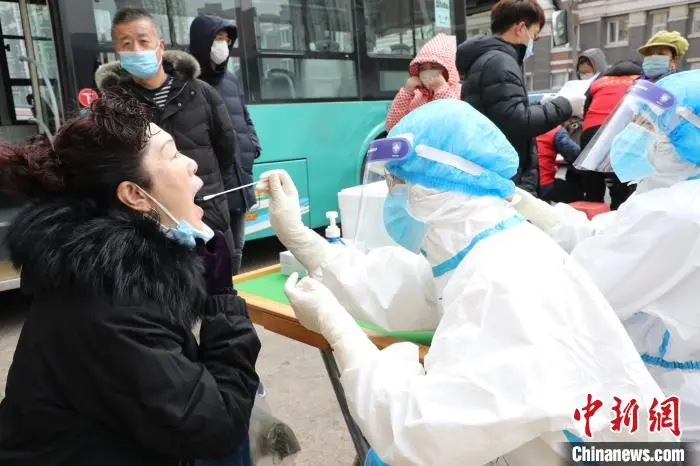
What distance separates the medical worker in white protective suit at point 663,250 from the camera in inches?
59.7

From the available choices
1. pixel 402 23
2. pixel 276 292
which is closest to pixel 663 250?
pixel 276 292

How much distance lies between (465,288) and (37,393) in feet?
2.86

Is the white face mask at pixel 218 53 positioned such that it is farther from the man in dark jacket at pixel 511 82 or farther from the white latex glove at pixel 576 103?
the white latex glove at pixel 576 103

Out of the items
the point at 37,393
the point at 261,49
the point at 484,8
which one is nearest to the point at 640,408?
the point at 37,393

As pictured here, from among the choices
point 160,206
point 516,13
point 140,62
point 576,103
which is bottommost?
point 160,206

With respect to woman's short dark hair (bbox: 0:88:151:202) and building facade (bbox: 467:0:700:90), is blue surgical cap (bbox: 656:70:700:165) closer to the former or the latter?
woman's short dark hair (bbox: 0:88:151:202)

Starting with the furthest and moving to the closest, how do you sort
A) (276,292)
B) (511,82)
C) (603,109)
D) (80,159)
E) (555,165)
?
1. (555,165)
2. (603,109)
3. (511,82)
4. (276,292)
5. (80,159)

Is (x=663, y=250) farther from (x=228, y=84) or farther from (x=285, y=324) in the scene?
(x=228, y=84)

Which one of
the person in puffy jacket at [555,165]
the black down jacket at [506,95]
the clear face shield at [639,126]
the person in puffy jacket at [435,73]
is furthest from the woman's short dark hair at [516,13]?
the clear face shield at [639,126]

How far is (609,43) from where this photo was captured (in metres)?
24.1

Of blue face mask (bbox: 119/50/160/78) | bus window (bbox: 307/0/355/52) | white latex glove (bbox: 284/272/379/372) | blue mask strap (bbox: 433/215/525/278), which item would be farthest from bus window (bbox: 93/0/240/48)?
blue mask strap (bbox: 433/215/525/278)

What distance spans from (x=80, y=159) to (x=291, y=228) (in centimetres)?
71

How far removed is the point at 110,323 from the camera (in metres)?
1.11

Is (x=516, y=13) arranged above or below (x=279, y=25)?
below
